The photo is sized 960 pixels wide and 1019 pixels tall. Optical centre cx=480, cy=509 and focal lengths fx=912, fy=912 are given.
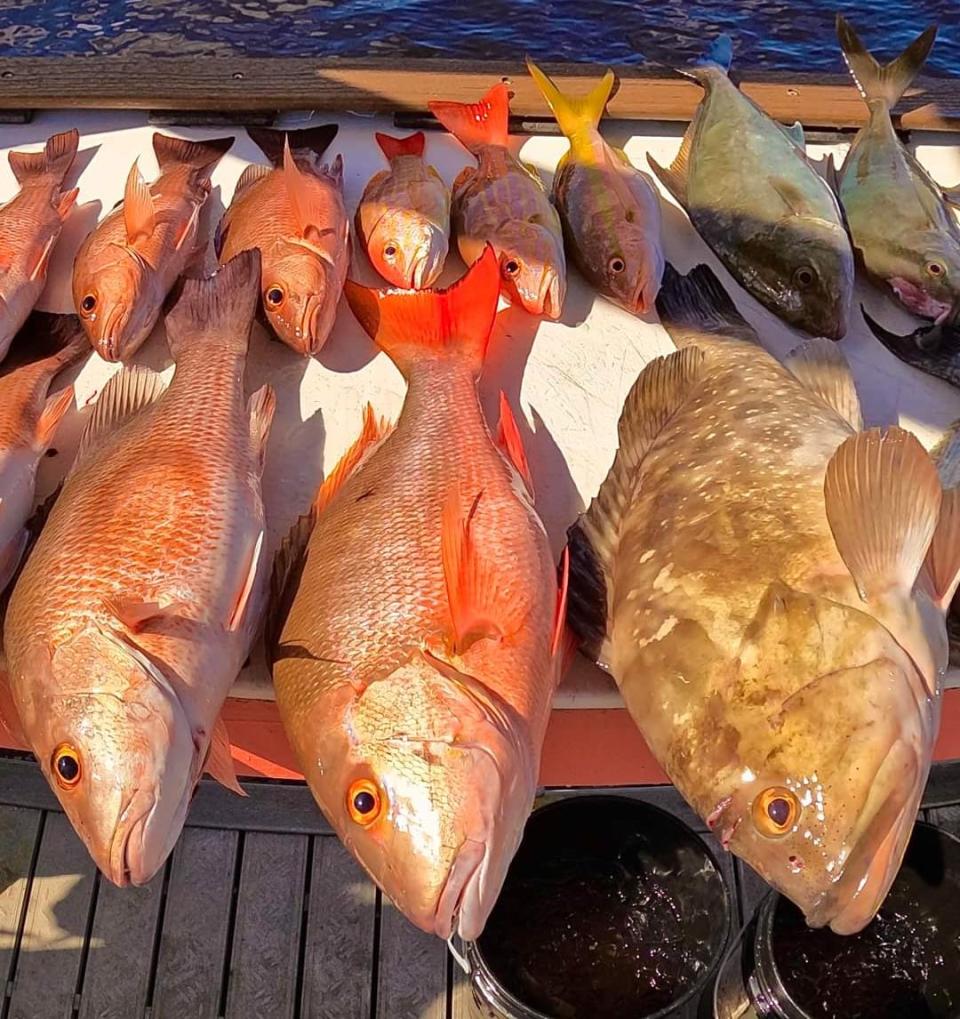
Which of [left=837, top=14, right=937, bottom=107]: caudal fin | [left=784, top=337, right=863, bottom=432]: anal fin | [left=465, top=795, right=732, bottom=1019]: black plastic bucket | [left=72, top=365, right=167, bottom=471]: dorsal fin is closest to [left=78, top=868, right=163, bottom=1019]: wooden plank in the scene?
[left=465, top=795, right=732, bottom=1019]: black plastic bucket

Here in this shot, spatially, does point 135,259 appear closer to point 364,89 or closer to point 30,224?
point 30,224

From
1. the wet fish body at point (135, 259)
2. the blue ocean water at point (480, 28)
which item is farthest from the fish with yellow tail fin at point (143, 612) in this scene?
the blue ocean water at point (480, 28)

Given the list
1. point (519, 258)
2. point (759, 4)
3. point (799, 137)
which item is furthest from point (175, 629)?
point (759, 4)

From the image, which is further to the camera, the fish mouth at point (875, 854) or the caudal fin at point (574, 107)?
the caudal fin at point (574, 107)

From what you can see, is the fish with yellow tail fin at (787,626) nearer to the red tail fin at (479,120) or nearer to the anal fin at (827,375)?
the anal fin at (827,375)

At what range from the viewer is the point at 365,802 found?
1280 millimetres

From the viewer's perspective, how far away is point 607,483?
69.4 inches

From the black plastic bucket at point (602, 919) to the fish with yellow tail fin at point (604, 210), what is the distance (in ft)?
4.14

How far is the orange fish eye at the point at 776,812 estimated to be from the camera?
1.21 m

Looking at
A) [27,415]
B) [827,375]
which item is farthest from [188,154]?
[827,375]

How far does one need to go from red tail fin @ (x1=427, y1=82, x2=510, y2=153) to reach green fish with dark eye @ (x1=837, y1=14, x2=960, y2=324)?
987mm

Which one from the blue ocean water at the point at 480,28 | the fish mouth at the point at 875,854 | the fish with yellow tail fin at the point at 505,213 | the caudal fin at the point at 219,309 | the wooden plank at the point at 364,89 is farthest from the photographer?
the blue ocean water at the point at 480,28

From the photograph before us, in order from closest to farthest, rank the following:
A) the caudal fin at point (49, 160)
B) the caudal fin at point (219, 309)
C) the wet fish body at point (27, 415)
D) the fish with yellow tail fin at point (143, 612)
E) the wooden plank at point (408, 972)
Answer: the fish with yellow tail fin at point (143, 612) → the wet fish body at point (27, 415) → the caudal fin at point (219, 309) → the wooden plank at point (408, 972) → the caudal fin at point (49, 160)

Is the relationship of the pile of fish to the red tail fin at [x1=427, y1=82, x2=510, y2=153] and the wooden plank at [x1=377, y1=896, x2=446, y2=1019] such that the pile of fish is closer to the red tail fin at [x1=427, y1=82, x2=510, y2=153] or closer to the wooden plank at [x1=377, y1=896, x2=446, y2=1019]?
the red tail fin at [x1=427, y1=82, x2=510, y2=153]
